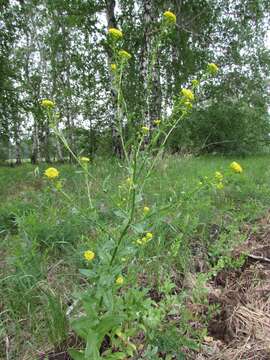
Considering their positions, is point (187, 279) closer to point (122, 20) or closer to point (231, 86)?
point (122, 20)

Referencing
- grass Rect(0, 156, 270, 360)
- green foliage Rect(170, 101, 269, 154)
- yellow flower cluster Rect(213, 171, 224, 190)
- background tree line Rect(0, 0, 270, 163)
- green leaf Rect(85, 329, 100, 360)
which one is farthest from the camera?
green foliage Rect(170, 101, 269, 154)

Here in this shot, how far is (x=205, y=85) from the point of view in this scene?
9.88m

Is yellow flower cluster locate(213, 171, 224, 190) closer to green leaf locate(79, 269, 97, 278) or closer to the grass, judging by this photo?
the grass

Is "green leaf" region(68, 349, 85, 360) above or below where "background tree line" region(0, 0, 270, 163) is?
below

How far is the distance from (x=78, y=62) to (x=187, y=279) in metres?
8.90

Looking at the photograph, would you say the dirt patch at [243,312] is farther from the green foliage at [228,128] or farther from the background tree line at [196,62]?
the green foliage at [228,128]

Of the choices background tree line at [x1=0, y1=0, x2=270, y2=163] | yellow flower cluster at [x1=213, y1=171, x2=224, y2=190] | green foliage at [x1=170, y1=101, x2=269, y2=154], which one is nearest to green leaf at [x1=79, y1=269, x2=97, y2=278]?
yellow flower cluster at [x1=213, y1=171, x2=224, y2=190]

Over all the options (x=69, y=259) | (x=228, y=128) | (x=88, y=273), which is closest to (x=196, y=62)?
(x=228, y=128)

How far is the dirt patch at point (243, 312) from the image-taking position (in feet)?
4.02

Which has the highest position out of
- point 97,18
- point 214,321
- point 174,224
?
point 97,18

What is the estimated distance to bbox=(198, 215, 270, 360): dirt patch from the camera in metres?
1.22

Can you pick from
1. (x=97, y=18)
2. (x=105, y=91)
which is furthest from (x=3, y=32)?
(x=105, y=91)

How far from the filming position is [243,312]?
4.74 ft

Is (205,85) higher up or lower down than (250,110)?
higher up
